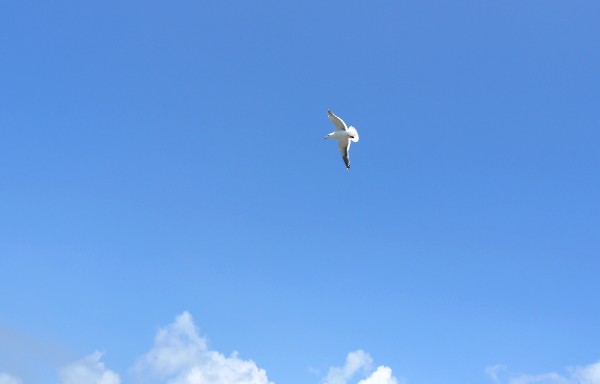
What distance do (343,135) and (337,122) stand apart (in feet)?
5.85

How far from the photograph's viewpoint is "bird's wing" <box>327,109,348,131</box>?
299ft

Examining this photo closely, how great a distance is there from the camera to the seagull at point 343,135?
91500mm

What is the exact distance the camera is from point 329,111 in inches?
3578

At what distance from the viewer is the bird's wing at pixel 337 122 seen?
91.0 m

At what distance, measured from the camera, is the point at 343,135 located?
92625 mm

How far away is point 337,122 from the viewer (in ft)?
301

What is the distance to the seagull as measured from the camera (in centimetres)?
9150

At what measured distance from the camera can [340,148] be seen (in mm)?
94625

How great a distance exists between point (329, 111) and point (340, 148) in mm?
5619
